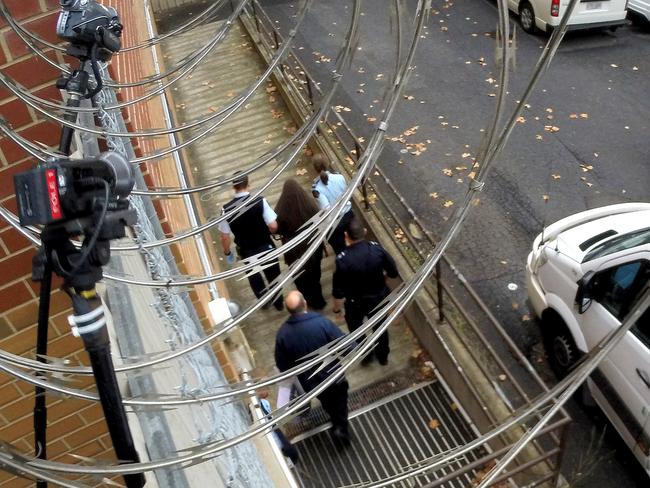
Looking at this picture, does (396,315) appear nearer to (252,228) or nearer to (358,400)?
(358,400)

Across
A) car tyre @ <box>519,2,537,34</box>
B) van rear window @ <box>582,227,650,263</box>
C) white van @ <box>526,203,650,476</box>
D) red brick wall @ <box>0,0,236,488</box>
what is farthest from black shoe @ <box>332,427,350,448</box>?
car tyre @ <box>519,2,537,34</box>

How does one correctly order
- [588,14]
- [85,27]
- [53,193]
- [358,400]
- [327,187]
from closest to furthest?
[53,193]
[85,27]
[358,400]
[327,187]
[588,14]

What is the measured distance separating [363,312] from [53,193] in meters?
5.00

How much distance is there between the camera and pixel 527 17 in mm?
12555

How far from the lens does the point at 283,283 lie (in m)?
1.98

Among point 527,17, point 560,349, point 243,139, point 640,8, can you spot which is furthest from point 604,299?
point 640,8

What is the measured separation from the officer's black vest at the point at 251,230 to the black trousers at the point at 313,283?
0.52 metres

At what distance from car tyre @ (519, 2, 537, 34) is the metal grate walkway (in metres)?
9.29

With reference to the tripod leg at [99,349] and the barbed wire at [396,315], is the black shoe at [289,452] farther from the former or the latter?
the tripod leg at [99,349]

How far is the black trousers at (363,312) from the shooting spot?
5.74 m

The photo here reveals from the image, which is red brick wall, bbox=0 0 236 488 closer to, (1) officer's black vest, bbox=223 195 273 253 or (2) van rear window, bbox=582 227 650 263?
(1) officer's black vest, bbox=223 195 273 253

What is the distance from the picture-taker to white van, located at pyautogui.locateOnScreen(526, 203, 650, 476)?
488 cm

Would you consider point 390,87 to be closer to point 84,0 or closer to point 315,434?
point 84,0

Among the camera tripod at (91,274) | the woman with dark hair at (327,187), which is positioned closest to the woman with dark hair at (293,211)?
the woman with dark hair at (327,187)
